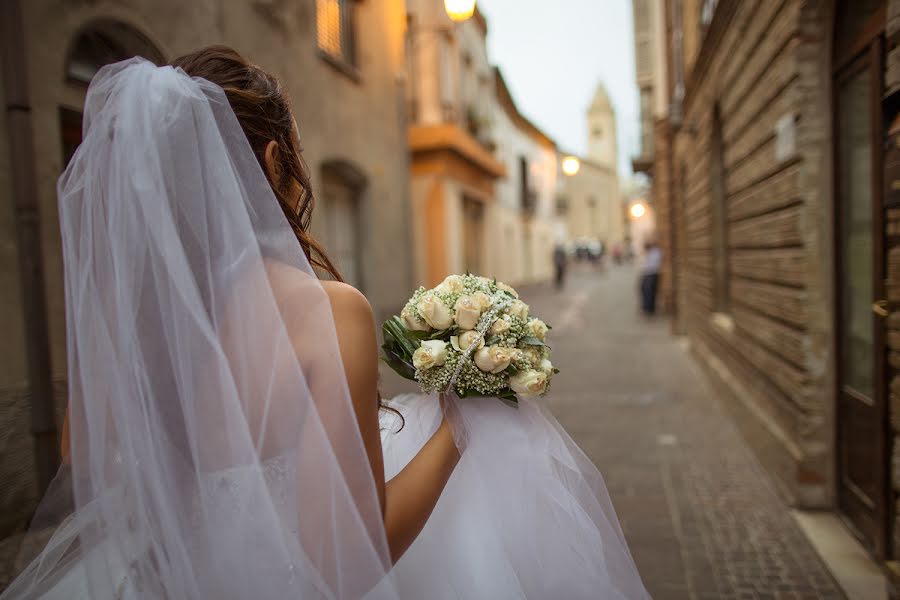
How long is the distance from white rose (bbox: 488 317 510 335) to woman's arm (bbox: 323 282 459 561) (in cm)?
Result: 32

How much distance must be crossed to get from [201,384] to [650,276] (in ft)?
53.3

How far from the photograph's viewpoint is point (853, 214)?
13.1ft

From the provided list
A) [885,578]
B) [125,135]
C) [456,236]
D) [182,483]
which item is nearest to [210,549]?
[182,483]

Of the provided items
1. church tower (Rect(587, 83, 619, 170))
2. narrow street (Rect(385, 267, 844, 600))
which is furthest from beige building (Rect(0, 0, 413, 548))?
church tower (Rect(587, 83, 619, 170))

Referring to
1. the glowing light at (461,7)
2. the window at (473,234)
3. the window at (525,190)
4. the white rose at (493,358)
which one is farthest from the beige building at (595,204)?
the white rose at (493,358)

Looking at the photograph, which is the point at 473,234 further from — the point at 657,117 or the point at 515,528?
the point at 515,528

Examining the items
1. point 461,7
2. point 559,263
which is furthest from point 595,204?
point 461,7

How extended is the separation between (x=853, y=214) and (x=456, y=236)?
Result: 13.8 metres

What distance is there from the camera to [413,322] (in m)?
1.78

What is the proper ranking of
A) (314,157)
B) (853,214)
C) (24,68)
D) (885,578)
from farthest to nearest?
(314,157), (24,68), (853,214), (885,578)

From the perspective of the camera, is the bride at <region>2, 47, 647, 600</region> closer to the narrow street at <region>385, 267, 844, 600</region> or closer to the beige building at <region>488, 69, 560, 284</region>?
the narrow street at <region>385, 267, 844, 600</region>

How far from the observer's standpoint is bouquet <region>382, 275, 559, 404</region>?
1669 millimetres

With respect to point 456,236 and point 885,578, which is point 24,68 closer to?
point 885,578

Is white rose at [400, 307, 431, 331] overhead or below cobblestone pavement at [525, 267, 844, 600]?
overhead
